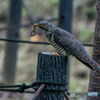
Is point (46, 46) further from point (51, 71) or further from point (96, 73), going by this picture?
point (51, 71)

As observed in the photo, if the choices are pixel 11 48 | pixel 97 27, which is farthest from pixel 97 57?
pixel 11 48

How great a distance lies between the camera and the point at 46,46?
862cm

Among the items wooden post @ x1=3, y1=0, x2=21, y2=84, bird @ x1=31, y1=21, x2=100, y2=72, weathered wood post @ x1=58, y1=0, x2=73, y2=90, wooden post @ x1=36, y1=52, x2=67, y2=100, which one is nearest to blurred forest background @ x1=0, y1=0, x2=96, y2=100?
wooden post @ x1=3, y1=0, x2=21, y2=84

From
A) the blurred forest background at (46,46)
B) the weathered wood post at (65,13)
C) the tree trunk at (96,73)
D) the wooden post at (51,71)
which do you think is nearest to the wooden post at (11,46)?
the blurred forest background at (46,46)

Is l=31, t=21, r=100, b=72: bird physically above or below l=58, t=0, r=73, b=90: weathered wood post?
below

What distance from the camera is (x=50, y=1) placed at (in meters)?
9.76

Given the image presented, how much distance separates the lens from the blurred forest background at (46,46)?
6735 millimetres

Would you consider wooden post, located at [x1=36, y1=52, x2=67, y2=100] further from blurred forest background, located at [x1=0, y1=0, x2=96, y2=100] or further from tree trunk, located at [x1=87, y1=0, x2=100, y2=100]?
blurred forest background, located at [x1=0, y1=0, x2=96, y2=100]

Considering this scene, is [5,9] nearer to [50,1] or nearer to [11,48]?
[50,1]

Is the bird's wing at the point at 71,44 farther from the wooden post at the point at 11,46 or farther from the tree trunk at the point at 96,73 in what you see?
the wooden post at the point at 11,46

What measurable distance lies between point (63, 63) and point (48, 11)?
840 centimetres

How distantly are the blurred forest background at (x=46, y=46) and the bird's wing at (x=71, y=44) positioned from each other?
299 cm

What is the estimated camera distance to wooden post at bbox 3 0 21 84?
459 centimetres

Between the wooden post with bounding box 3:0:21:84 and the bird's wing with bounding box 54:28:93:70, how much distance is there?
243cm
